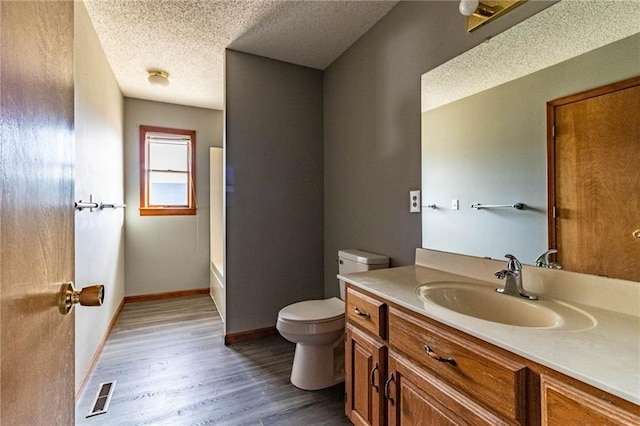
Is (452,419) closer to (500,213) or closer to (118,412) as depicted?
(500,213)

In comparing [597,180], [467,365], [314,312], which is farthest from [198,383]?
[597,180]

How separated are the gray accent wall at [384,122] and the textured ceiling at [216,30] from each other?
209mm

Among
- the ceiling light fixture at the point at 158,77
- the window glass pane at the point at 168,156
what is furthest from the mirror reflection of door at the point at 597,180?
the window glass pane at the point at 168,156

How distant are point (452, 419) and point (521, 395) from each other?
10.5 inches

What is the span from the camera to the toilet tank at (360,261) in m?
1.98

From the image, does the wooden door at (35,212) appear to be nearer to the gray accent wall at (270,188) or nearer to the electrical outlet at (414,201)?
the electrical outlet at (414,201)

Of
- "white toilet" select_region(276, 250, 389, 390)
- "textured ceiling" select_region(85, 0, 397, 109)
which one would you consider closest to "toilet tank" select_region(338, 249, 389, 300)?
"white toilet" select_region(276, 250, 389, 390)

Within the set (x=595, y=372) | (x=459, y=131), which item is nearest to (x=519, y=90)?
(x=459, y=131)

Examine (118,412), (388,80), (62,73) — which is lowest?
(118,412)

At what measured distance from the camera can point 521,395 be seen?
719mm

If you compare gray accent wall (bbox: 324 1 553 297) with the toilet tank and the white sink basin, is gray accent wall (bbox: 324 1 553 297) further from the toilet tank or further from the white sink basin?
the white sink basin

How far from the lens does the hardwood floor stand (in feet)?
5.32

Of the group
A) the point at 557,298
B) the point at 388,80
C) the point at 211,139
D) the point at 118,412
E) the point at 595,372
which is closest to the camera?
the point at 595,372

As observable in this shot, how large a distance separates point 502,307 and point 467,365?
42cm
